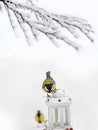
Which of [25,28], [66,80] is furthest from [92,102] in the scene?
[25,28]

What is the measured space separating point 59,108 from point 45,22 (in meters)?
0.59

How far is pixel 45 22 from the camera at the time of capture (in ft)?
4.83

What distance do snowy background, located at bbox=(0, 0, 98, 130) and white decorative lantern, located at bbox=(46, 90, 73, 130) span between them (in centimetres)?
20

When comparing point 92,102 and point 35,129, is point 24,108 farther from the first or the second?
point 92,102

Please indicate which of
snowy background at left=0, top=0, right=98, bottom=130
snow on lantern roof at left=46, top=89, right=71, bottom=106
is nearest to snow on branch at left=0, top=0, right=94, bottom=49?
snowy background at left=0, top=0, right=98, bottom=130

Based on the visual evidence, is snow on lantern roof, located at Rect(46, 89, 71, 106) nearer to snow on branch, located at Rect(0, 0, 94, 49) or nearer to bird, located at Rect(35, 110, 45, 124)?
bird, located at Rect(35, 110, 45, 124)

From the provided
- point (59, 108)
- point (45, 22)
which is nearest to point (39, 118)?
point (59, 108)

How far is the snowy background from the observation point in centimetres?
140

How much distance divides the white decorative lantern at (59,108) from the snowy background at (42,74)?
0.20 m

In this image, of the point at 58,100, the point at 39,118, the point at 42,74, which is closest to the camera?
the point at 58,100

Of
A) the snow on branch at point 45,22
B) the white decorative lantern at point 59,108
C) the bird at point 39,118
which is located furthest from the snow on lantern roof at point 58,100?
A: the snow on branch at point 45,22

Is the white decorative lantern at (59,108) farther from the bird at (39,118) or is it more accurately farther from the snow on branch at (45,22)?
the snow on branch at (45,22)

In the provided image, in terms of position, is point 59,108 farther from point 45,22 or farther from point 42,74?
point 45,22

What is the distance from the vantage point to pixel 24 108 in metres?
1.40
